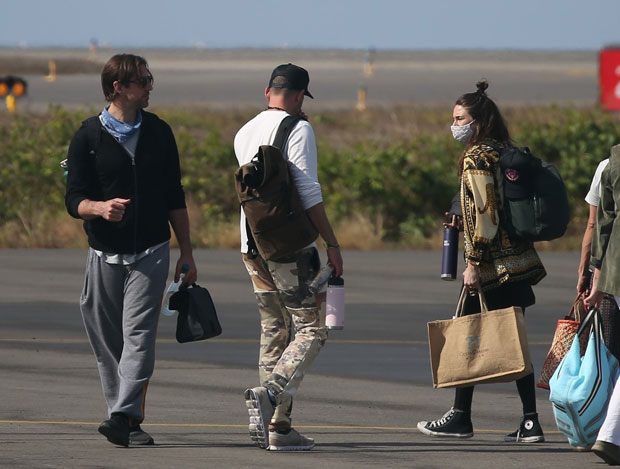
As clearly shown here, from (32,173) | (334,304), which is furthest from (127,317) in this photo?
(32,173)

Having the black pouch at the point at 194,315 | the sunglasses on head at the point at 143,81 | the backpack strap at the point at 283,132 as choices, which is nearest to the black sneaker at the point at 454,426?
the black pouch at the point at 194,315

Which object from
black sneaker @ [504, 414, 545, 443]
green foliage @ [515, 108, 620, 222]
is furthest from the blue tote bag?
green foliage @ [515, 108, 620, 222]

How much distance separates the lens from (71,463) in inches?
297

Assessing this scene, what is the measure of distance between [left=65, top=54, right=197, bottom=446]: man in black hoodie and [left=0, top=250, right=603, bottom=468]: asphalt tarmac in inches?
18.0

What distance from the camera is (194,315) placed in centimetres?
822

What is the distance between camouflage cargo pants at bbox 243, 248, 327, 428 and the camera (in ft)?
26.3

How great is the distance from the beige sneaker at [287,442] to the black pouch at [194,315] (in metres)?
0.66

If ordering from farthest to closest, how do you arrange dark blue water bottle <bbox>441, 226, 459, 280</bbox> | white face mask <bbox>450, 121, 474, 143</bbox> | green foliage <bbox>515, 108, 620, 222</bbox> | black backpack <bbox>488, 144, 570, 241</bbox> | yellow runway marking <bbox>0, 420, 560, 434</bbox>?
1. green foliage <bbox>515, 108, 620, 222</bbox>
2. yellow runway marking <bbox>0, 420, 560, 434</bbox>
3. dark blue water bottle <bbox>441, 226, 459, 280</bbox>
4. white face mask <bbox>450, 121, 474, 143</bbox>
5. black backpack <bbox>488, 144, 570, 241</bbox>

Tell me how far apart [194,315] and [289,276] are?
0.62 meters

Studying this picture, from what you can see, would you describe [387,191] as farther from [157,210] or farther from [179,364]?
[157,210]

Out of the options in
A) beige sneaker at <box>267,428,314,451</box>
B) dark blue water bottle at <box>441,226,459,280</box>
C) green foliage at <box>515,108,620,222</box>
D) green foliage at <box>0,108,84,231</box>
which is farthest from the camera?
green foliage at <box>515,108,620,222</box>

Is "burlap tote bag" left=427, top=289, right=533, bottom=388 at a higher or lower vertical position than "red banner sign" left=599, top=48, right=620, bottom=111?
lower

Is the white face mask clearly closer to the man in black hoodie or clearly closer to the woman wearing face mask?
the woman wearing face mask

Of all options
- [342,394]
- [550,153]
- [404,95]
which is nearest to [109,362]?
[342,394]
